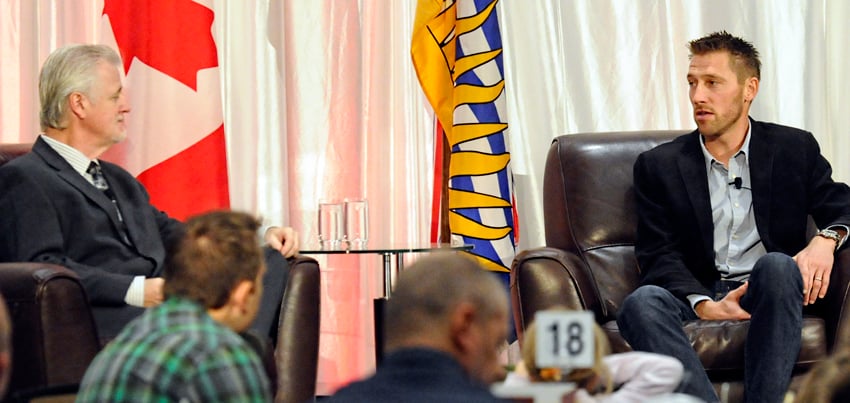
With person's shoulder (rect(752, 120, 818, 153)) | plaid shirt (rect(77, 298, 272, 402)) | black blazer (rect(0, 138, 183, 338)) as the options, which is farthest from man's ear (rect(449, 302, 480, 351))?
person's shoulder (rect(752, 120, 818, 153))

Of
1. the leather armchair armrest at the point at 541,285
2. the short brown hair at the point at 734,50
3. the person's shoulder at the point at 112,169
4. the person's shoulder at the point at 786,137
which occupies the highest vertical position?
the short brown hair at the point at 734,50

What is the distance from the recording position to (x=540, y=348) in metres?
1.66

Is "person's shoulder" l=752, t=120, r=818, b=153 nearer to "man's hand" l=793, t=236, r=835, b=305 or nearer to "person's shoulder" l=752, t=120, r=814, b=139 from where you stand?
"person's shoulder" l=752, t=120, r=814, b=139

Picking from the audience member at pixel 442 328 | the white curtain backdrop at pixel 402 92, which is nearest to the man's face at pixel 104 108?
the white curtain backdrop at pixel 402 92

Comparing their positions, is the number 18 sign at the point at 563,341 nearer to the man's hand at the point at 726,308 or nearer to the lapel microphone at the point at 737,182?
the man's hand at the point at 726,308

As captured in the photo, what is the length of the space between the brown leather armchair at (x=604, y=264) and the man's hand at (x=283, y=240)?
24.8 inches

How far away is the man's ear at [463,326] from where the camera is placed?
1.58 metres

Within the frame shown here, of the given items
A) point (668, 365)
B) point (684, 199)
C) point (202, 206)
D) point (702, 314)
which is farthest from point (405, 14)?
point (668, 365)

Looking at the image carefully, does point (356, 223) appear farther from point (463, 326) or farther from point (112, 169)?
point (463, 326)

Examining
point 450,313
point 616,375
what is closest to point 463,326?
point 450,313

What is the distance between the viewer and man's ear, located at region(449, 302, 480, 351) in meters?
1.58

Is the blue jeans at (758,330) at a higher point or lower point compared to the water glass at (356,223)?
lower

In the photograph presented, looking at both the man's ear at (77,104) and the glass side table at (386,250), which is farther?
the glass side table at (386,250)

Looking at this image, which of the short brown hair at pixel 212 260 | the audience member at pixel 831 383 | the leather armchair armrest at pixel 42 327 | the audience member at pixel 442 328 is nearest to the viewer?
the audience member at pixel 831 383
